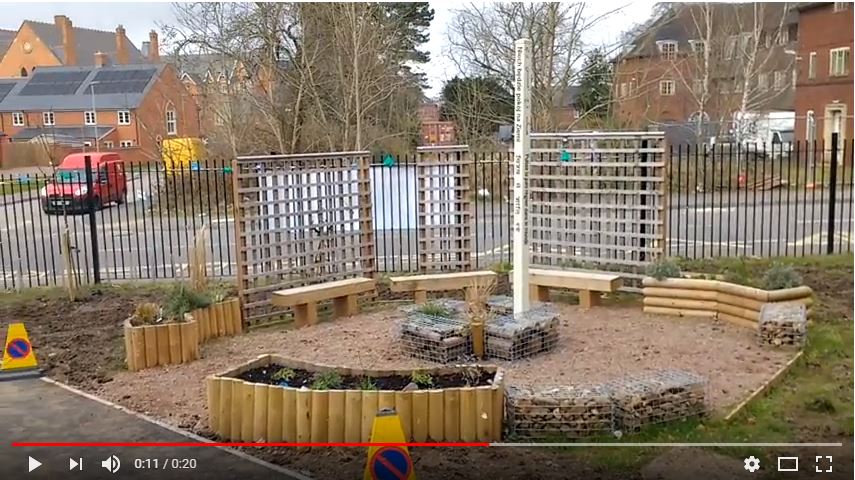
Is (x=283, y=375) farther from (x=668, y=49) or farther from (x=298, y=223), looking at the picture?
(x=668, y=49)

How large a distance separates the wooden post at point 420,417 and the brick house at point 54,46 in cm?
324

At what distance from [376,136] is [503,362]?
862 centimetres

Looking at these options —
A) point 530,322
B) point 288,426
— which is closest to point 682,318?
point 530,322

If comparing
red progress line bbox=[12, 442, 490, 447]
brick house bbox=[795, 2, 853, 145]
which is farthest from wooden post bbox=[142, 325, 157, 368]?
brick house bbox=[795, 2, 853, 145]

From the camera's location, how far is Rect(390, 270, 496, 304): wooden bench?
23.4 feet

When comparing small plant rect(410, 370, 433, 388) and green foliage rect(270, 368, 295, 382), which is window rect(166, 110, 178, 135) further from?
small plant rect(410, 370, 433, 388)

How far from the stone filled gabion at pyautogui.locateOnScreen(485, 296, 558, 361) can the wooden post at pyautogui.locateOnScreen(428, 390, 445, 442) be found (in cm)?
148

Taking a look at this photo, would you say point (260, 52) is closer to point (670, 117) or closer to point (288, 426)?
point (288, 426)

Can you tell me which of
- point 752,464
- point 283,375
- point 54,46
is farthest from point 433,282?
point 752,464

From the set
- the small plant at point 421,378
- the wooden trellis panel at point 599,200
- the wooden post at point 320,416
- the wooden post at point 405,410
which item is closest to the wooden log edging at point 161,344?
the wooden post at point 320,416

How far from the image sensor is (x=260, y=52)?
482 inches

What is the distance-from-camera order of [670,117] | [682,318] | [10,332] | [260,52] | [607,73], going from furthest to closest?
1. [670,117]
2. [607,73]
3. [260,52]
4. [682,318]
5. [10,332]

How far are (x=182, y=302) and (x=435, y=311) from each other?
197cm

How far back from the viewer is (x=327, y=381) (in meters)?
4.23
